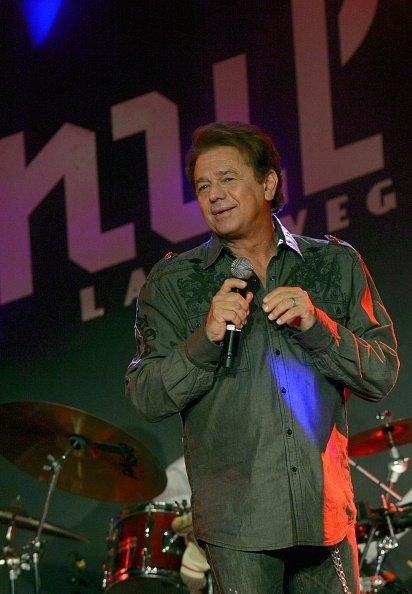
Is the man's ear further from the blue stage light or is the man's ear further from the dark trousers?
the blue stage light

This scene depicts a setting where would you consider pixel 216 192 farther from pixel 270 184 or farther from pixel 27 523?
pixel 27 523

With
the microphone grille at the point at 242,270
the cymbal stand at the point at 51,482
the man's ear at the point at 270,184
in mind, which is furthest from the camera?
the cymbal stand at the point at 51,482

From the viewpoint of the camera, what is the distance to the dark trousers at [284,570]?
79.8 inches

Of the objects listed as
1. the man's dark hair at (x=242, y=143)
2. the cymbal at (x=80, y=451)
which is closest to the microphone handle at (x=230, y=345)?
the man's dark hair at (x=242, y=143)

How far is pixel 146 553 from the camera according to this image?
4082mm

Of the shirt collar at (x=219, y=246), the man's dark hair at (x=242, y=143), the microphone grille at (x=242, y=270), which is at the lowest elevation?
the microphone grille at (x=242, y=270)

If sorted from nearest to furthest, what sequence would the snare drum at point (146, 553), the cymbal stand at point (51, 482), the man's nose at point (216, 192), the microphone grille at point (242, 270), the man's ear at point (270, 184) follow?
the microphone grille at point (242, 270), the man's nose at point (216, 192), the man's ear at point (270, 184), the cymbal stand at point (51, 482), the snare drum at point (146, 553)

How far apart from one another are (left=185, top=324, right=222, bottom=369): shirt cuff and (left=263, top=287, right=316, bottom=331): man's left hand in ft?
0.52

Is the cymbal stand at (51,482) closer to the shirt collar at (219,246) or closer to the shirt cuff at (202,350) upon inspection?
the shirt collar at (219,246)

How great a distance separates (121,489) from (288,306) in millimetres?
2392

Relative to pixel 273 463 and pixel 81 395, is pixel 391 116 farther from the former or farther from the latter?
pixel 273 463

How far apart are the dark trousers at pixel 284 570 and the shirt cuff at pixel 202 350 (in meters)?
0.44

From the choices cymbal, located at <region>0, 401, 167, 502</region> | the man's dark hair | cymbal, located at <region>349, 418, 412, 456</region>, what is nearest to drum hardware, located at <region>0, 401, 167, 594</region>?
cymbal, located at <region>0, 401, 167, 502</region>

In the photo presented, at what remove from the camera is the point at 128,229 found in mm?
4926
